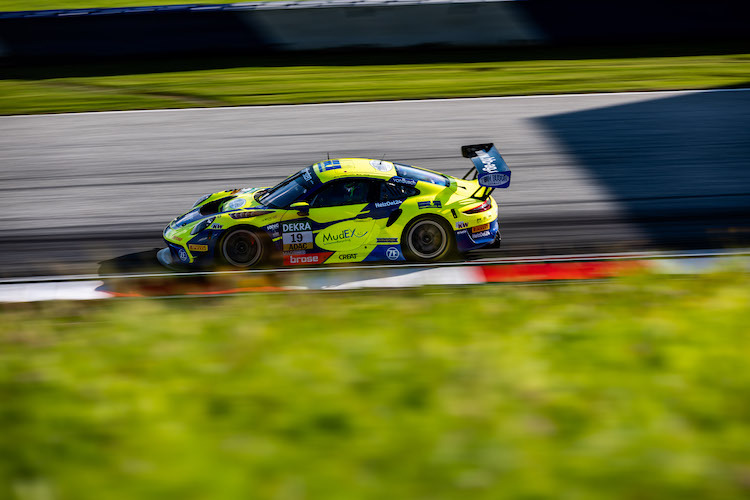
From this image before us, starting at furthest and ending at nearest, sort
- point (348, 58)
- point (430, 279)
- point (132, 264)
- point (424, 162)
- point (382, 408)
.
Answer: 1. point (348, 58)
2. point (424, 162)
3. point (132, 264)
4. point (430, 279)
5. point (382, 408)

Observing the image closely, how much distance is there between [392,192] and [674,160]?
20.1 ft

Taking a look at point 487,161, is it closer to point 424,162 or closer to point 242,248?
point 242,248

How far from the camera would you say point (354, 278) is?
8.19 metres

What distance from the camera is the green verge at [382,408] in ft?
8.49

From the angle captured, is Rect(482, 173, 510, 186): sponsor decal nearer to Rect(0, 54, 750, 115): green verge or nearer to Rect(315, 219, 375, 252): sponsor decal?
Rect(315, 219, 375, 252): sponsor decal

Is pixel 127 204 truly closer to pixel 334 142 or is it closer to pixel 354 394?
pixel 334 142

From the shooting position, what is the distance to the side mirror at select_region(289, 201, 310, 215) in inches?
325

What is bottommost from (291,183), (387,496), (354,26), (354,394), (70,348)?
(387,496)

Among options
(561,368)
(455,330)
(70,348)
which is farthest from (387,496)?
(70,348)

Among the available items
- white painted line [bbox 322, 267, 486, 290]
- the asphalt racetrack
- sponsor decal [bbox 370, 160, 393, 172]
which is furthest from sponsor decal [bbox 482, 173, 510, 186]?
the asphalt racetrack

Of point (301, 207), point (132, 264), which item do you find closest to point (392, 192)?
point (301, 207)

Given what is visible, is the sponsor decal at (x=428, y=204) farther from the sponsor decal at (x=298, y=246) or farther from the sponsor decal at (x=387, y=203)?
the sponsor decal at (x=298, y=246)

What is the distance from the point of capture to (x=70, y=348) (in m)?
3.68

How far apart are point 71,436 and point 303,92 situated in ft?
44.2
